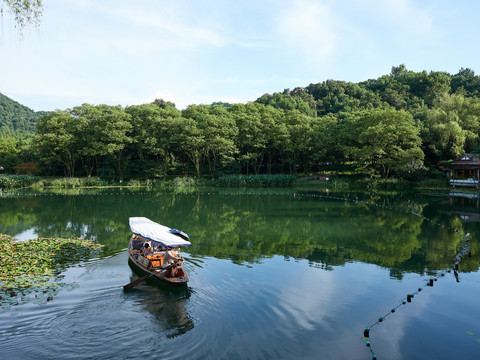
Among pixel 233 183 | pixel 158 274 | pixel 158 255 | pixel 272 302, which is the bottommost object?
pixel 272 302

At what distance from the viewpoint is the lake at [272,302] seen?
6.74 metres

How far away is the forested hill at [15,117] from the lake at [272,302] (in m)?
108

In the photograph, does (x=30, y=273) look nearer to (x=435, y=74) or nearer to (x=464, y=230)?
(x=464, y=230)

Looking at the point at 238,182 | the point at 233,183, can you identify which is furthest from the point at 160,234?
the point at 233,183

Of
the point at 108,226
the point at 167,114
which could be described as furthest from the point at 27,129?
the point at 108,226

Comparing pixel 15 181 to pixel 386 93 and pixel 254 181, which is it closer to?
pixel 254 181

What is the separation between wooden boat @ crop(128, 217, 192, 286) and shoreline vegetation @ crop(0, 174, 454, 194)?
3398 centimetres

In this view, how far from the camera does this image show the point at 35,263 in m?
11.9

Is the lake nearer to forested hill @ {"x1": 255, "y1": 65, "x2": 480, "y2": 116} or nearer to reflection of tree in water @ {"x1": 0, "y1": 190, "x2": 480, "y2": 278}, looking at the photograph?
reflection of tree in water @ {"x1": 0, "y1": 190, "x2": 480, "y2": 278}

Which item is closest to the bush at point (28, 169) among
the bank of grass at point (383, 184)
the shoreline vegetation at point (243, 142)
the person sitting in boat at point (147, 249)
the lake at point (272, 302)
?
the shoreline vegetation at point (243, 142)

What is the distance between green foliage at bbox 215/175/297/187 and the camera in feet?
163

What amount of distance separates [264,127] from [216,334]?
50.9 metres

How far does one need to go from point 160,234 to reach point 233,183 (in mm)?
39275

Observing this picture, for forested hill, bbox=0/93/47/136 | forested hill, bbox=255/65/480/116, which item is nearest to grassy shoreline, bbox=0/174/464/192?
forested hill, bbox=255/65/480/116
